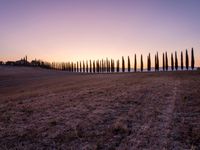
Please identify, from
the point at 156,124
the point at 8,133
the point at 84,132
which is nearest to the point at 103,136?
the point at 84,132

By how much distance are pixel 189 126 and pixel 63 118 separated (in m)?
3.23

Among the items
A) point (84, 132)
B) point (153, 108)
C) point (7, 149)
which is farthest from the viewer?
point (153, 108)

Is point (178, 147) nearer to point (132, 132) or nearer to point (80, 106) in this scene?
point (132, 132)

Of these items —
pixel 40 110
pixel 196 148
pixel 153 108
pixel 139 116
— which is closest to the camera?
pixel 196 148

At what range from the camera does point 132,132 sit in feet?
17.5

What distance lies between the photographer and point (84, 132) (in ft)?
18.0

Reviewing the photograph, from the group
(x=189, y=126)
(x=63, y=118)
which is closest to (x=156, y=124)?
(x=189, y=126)

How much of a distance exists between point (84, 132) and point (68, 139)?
1.54ft

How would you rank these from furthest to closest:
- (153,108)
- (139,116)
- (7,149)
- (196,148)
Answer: (153,108)
(139,116)
(7,149)
(196,148)

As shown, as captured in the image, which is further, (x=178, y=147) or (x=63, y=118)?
(x=63, y=118)

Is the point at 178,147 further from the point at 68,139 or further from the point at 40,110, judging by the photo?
the point at 40,110

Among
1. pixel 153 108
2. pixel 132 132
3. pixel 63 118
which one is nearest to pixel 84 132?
pixel 132 132

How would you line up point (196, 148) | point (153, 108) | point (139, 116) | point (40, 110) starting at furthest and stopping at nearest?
point (40, 110) < point (153, 108) < point (139, 116) < point (196, 148)

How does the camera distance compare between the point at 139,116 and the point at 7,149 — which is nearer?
the point at 7,149
